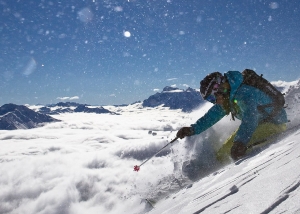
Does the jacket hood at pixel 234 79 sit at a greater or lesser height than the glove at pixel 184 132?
greater

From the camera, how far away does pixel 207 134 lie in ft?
29.4

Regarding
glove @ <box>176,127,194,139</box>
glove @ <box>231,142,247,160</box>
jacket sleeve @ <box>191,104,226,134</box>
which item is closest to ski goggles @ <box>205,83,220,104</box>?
jacket sleeve @ <box>191,104,226,134</box>

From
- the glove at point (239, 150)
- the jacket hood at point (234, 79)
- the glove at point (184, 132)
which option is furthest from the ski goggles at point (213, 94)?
the glove at point (239, 150)

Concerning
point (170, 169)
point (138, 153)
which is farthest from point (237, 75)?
point (138, 153)

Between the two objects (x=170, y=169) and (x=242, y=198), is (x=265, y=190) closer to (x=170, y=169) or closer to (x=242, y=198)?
(x=242, y=198)

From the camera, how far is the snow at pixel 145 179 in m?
2.03

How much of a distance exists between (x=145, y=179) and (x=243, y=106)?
500cm

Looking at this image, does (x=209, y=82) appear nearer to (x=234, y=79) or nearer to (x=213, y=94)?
(x=213, y=94)

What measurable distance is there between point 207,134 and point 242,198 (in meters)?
7.02

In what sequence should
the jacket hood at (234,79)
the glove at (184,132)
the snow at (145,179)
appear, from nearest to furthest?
the snow at (145,179) → the jacket hood at (234,79) → the glove at (184,132)

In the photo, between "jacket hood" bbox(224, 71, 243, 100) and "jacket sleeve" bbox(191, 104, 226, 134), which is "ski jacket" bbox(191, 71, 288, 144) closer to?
"jacket hood" bbox(224, 71, 243, 100)

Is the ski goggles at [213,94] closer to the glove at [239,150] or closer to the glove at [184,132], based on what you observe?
the glove at [184,132]

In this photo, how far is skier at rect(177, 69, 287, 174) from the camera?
565 centimetres

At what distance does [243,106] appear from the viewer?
5699mm
